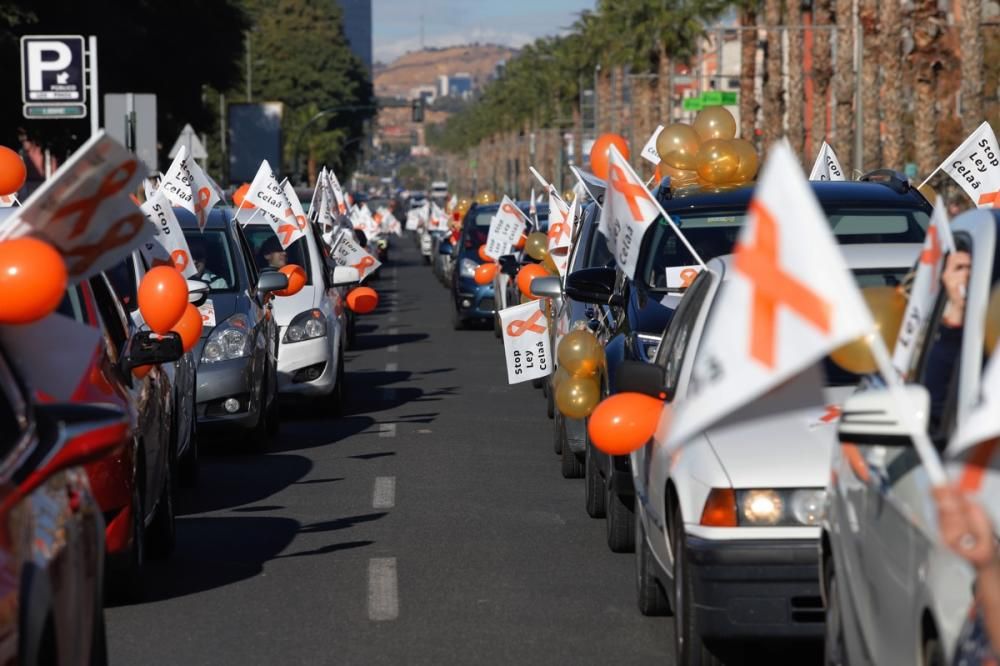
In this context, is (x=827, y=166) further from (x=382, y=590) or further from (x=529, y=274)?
(x=382, y=590)

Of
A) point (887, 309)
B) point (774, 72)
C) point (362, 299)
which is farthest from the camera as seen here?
point (774, 72)

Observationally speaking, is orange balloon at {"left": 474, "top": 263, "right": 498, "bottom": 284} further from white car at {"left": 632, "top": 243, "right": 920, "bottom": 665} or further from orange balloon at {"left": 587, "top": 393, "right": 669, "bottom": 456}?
white car at {"left": 632, "top": 243, "right": 920, "bottom": 665}

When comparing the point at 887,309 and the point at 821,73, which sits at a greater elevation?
the point at 821,73

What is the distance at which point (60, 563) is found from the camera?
5488 mm

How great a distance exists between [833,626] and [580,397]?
18.3 feet

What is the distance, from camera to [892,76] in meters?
42.1

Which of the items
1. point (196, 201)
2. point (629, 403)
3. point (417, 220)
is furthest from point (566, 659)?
point (417, 220)

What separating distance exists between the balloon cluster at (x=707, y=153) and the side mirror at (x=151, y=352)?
4.49 meters

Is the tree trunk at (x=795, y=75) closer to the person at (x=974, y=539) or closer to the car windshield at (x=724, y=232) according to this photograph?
the car windshield at (x=724, y=232)

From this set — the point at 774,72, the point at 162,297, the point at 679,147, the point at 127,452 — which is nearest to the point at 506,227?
the point at 679,147

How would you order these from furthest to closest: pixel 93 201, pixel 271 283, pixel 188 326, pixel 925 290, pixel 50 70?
pixel 50 70
pixel 271 283
pixel 188 326
pixel 93 201
pixel 925 290

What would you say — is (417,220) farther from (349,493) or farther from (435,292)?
(349,493)

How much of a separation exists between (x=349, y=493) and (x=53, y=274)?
24.6ft

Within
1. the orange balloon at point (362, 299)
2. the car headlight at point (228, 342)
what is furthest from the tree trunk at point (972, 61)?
the car headlight at point (228, 342)
